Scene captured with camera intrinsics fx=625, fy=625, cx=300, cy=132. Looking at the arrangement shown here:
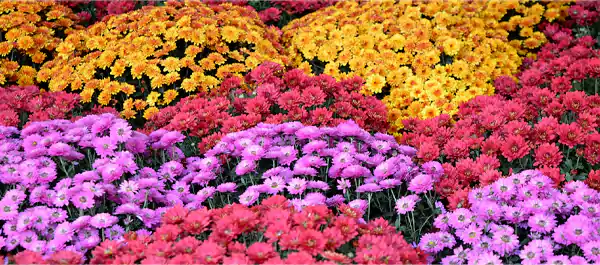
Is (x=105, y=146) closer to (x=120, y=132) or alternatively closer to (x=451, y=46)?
(x=120, y=132)

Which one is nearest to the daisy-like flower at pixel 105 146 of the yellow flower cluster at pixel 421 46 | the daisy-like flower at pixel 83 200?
the daisy-like flower at pixel 83 200

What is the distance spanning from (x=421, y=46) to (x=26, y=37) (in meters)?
3.25

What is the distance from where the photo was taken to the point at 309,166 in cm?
323

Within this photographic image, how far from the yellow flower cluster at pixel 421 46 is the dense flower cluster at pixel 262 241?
210 centimetres

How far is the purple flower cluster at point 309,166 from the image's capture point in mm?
3098

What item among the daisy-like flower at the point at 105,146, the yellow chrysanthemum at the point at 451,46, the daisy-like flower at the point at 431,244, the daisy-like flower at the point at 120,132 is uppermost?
the daisy-like flower at the point at 120,132

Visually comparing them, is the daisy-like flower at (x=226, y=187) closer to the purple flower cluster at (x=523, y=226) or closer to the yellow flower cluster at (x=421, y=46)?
the purple flower cluster at (x=523, y=226)

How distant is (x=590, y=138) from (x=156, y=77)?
2.87 m

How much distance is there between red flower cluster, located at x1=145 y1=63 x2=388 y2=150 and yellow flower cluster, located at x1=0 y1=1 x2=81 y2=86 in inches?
64.6

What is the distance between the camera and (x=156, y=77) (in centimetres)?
450

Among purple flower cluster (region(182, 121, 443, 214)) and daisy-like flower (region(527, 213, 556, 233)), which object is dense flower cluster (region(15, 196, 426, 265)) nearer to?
purple flower cluster (region(182, 121, 443, 214))

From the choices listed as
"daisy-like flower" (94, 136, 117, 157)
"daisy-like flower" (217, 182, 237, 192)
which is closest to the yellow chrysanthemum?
"daisy-like flower" (217, 182, 237, 192)

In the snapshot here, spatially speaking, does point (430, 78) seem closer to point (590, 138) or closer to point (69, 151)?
point (590, 138)

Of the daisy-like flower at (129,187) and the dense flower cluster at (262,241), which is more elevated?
the dense flower cluster at (262,241)
